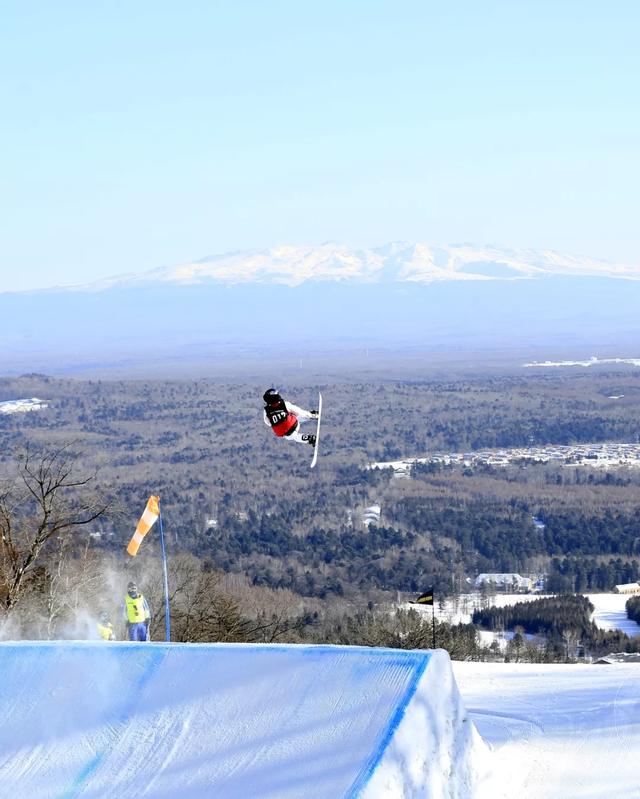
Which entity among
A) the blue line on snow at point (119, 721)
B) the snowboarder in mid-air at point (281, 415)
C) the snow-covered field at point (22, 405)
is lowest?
the snow-covered field at point (22, 405)

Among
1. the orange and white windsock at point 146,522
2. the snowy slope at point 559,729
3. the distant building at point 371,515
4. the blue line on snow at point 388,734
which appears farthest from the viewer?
the distant building at point 371,515

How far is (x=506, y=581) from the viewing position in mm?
58969

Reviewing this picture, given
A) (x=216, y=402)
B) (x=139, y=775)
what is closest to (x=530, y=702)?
(x=139, y=775)

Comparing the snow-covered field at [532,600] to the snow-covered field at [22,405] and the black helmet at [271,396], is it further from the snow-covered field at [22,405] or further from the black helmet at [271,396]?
the snow-covered field at [22,405]

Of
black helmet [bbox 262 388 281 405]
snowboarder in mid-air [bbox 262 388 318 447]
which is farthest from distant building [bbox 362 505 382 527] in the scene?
black helmet [bbox 262 388 281 405]

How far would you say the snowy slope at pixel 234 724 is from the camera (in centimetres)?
941

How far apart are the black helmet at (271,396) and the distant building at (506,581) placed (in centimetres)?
4583

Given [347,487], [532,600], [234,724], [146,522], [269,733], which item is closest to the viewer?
[269,733]

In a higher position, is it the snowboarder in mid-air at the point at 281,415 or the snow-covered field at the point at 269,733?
the snowboarder in mid-air at the point at 281,415

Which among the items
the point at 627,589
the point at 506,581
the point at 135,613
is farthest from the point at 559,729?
the point at 506,581

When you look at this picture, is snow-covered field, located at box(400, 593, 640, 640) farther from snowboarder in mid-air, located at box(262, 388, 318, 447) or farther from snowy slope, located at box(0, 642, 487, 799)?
snowy slope, located at box(0, 642, 487, 799)

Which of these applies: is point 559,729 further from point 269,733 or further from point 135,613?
point 135,613

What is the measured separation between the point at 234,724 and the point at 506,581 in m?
50.5

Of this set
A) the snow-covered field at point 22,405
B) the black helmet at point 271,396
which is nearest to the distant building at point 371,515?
the snow-covered field at point 22,405
